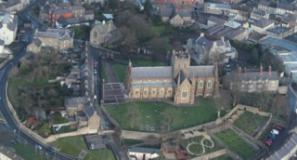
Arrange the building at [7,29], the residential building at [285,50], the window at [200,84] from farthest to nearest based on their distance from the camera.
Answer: the building at [7,29]
the residential building at [285,50]
the window at [200,84]

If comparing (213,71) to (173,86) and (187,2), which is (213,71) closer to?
(173,86)

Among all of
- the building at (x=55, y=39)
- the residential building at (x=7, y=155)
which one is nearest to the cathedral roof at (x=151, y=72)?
the building at (x=55, y=39)

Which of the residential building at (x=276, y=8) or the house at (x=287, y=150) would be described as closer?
the house at (x=287, y=150)

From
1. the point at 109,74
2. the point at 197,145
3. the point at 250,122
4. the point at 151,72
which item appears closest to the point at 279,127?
the point at 250,122

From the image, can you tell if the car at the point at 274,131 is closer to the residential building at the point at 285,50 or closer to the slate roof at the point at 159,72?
the slate roof at the point at 159,72

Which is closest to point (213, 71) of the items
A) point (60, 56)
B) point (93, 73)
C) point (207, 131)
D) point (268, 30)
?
point (207, 131)

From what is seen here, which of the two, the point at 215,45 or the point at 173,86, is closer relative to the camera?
the point at 173,86
